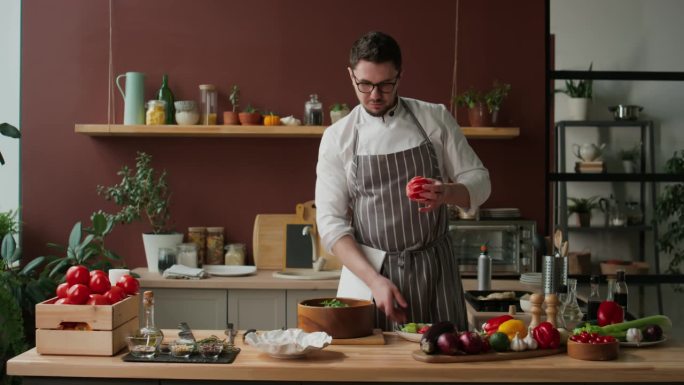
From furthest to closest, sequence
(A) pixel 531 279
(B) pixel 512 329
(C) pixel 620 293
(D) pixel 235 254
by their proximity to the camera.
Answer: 1. (D) pixel 235 254
2. (A) pixel 531 279
3. (C) pixel 620 293
4. (B) pixel 512 329

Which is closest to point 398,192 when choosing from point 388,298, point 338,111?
point 388,298

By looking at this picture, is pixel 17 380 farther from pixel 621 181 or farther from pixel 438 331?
pixel 621 181

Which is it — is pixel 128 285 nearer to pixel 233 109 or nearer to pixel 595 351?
pixel 595 351

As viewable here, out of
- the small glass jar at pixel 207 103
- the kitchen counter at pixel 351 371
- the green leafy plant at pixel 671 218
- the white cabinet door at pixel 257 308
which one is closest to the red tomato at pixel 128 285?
the kitchen counter at pixel 351 371

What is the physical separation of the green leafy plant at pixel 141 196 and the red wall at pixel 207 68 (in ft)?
0.66

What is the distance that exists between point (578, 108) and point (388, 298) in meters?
2.72

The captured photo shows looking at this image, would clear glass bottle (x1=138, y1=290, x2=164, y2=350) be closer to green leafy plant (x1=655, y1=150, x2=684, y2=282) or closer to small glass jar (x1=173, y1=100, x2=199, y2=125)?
small glass jar (x1=173, y1=100, x2=199, y2=125)

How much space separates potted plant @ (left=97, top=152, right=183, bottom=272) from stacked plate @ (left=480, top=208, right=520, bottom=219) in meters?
1.69

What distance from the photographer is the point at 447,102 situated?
15.5 feet

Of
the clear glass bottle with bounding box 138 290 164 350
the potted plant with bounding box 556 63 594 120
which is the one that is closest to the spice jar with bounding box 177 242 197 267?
the clear glass bottle with bounding box 138 290 164 350

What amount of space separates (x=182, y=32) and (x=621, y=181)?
275 centimetres

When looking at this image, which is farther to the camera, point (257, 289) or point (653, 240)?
point (653, 240)

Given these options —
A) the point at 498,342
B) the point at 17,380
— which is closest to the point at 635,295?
the point at 498,342

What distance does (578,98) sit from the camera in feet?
15.8
